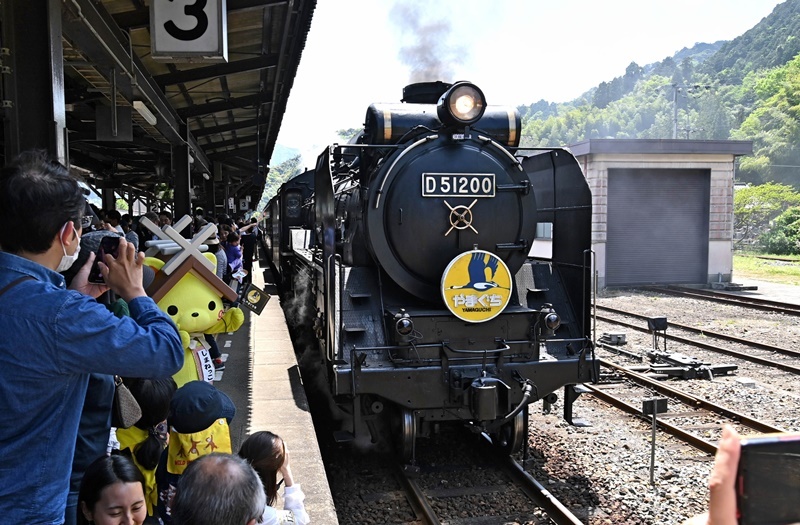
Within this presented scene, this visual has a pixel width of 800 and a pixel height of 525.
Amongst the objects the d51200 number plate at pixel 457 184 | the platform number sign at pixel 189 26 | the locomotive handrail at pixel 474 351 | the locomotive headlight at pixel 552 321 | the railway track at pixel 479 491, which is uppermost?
the platform number sign at pixel 189 26

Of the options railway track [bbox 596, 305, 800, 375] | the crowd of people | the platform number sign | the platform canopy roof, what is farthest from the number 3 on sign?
railway track [bbox 596, 305, 800, 375]

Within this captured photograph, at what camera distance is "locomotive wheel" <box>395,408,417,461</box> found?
193 inches

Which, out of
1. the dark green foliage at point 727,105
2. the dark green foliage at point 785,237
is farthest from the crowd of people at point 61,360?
the dark green foliage at point 727,105

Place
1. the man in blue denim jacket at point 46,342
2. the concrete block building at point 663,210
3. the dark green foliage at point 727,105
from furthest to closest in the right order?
1. the dark green foliage at point 727,105
2. the concrete block building at point 663,210
3. the man in blue denim jacket at point 46,342

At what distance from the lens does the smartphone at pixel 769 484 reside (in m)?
1.00

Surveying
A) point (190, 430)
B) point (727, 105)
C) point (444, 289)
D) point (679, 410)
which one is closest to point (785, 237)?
point (679, 410)

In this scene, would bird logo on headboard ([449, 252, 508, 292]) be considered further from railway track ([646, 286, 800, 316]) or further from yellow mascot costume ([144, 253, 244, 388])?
railway track ([646, 286, 800, 316])

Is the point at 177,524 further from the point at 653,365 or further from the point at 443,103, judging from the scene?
the point at 653,365

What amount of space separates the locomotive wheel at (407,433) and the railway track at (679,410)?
2.64 metres

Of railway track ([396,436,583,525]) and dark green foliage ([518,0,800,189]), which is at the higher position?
dark green foliage ([518,0,800,189])

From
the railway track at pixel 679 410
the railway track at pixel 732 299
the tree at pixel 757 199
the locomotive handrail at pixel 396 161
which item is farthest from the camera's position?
the tree at pixel 757 199

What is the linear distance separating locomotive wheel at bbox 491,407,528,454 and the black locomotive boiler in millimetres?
13

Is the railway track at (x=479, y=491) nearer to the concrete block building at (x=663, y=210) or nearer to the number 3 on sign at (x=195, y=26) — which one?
the number 3 on sign at (x=195, y=26)

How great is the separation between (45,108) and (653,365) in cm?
760
